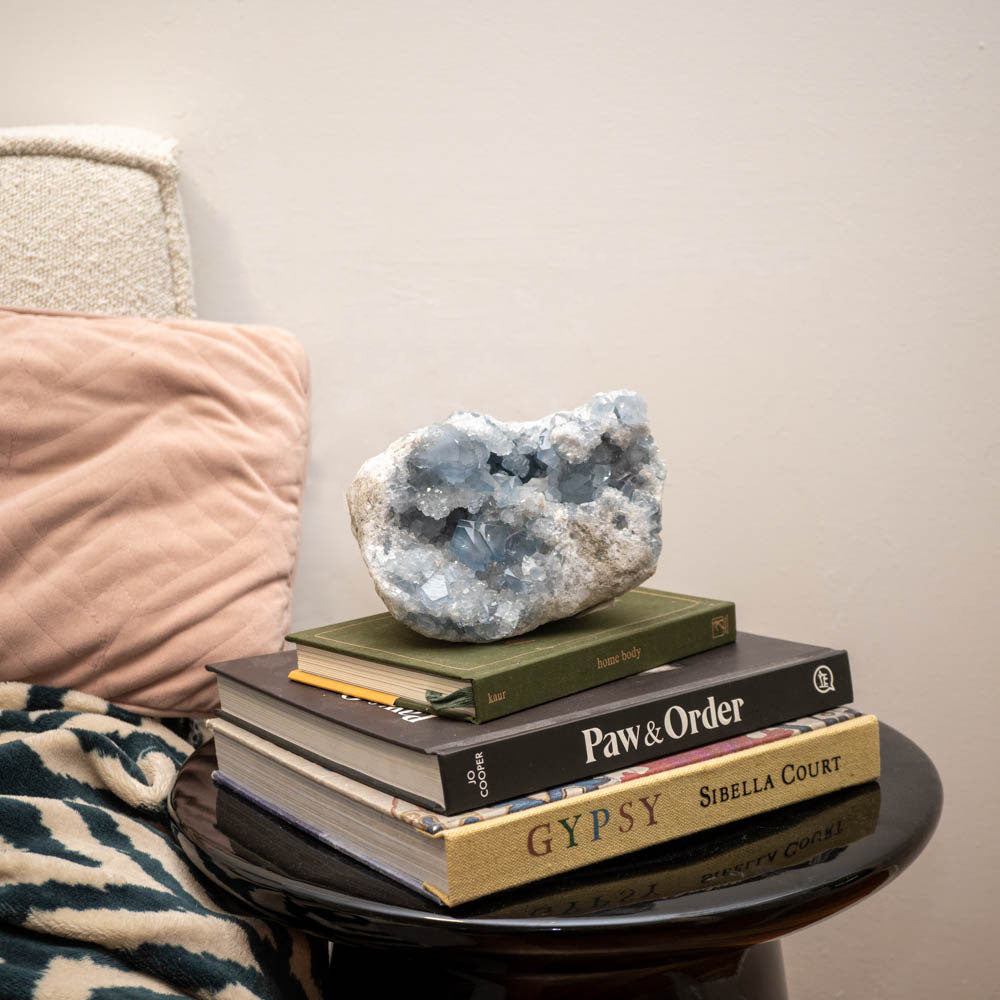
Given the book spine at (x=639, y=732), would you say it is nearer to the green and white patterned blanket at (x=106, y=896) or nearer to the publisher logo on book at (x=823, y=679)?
the publisher logo on book at (x=823, y=679)

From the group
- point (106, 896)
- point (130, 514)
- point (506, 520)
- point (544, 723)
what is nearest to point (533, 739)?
point (544, 723)

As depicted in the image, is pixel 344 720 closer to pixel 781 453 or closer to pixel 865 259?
pixel 781 453

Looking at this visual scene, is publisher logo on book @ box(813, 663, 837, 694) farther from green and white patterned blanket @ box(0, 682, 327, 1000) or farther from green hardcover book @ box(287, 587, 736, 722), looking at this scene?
green and white patterned blanket @ box(0, 682, 327, 1000)

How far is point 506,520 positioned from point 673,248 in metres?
0.60

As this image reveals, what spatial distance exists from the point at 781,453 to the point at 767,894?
728mm

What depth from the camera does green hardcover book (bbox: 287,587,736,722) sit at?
577 millimetres

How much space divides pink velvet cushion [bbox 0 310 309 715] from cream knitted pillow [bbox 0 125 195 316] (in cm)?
10

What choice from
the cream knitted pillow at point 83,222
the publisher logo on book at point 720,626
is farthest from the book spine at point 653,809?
the cream knitted pillow at point 83,222

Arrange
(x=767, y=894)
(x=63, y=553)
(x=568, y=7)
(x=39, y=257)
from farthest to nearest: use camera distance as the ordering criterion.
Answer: (x=568, y=7)
(x=39, y=257)
(x=63, y=553)
(x=767, y=894)

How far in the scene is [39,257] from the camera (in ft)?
3.11

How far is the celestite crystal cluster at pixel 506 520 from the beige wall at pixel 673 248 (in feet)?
1.57

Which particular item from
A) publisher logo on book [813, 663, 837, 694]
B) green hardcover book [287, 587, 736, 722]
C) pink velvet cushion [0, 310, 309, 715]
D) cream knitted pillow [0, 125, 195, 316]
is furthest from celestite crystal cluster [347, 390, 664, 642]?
cream knitted pillow [0, 125, 195, 316]

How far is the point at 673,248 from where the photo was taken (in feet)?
3.73

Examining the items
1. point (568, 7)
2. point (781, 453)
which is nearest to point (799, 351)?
point (781, 453)
